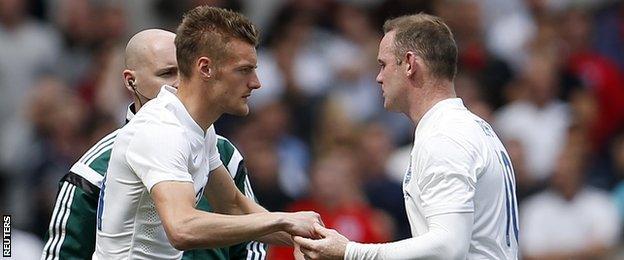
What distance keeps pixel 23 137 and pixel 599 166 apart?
459 cm

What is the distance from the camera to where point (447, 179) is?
6238 millimetres

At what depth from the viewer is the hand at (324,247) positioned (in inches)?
252

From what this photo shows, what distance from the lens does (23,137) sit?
12.3 metres

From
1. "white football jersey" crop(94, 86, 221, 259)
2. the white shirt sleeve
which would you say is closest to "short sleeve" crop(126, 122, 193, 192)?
"white football jersey" crop(94, 86, 221, 259)

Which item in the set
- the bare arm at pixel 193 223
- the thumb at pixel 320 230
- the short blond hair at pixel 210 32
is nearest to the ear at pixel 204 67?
the short blond hair at pixel 210 32

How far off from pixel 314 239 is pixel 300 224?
0.36 ft

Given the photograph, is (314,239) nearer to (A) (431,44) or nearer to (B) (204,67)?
(B) (204,67)

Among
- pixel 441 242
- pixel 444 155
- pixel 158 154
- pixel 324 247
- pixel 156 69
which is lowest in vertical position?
pixel 441 242

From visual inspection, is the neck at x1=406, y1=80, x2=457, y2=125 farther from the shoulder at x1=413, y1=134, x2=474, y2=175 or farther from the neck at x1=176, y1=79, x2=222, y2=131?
the neck at x1=176, y1=79, x2=222, y2=131

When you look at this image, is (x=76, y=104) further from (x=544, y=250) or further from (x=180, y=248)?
(x=180, y=248)

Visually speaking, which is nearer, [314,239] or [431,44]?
[314,239]

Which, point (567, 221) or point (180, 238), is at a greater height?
point (567, 221)

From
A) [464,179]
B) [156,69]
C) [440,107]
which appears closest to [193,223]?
[464,179]

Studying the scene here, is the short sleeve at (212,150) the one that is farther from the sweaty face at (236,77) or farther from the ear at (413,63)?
the ear at (413,63)
